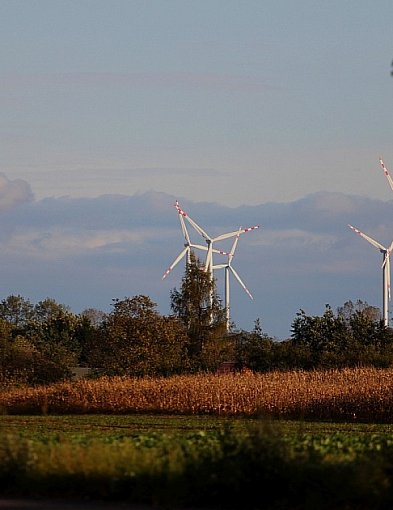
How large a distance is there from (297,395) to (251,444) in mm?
38987

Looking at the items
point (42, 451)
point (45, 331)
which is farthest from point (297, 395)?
point (45, 331)

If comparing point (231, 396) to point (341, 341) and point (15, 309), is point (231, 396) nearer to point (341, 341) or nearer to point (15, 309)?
point (341, 341)

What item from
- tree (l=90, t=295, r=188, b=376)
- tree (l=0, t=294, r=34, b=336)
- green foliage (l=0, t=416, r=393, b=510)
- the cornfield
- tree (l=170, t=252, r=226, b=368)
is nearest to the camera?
green foliage (l=0, t=416, r=393, b=510)

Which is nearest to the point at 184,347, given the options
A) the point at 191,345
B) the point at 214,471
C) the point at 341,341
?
the point at 191,345

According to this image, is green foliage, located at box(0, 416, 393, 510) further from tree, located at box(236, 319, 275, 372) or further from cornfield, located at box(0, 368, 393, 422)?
tree, located at box(236, 319, 275, 372)

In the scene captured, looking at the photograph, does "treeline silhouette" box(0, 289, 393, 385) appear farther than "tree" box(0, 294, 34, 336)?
No

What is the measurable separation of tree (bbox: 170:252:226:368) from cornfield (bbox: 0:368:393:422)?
13.2 meters

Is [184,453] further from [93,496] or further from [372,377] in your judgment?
[372,377]

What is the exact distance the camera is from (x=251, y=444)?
15969mm

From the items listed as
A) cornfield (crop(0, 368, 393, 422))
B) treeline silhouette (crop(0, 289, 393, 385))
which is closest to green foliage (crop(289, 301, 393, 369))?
treeline silhouette (crop(0, 289, 393, 385))

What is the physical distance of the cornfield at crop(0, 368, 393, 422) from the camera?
175 ft

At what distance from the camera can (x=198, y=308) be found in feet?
258

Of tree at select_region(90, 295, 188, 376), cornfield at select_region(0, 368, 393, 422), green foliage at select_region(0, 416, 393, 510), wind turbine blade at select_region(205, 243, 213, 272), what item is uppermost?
wind turbine blade at select_region(205, 243, 213, 272)

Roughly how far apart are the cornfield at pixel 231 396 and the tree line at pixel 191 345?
621 cm
